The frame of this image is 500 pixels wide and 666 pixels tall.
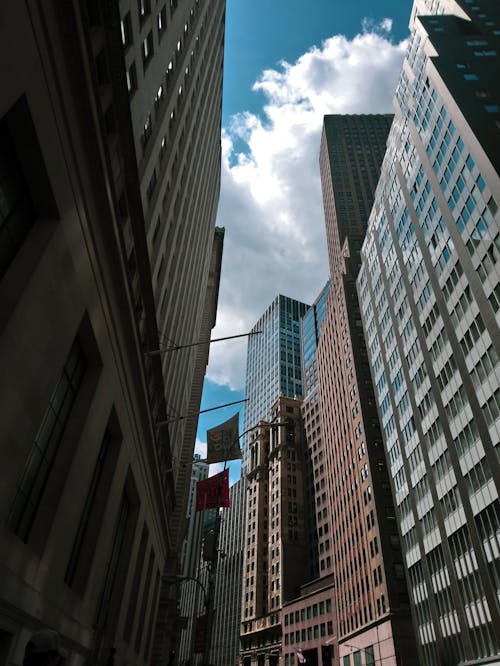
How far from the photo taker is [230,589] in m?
152

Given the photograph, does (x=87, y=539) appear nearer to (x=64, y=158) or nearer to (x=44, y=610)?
(x=44, y=610)

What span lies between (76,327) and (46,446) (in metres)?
4.07

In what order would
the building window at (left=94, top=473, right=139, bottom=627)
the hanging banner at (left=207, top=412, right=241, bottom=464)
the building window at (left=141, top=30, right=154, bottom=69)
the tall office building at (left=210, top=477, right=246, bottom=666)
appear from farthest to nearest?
the tall office building at (left=210, top=477, right=246, bottom=666) → the building window at (left=141, top=30, right=154, bottom=69) → the hanging banner at (left=207, top=412, right=241, bottom=464) → the building window at (left=94, top=473, right=139, bottom=627)

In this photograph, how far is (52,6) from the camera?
44.0 feet

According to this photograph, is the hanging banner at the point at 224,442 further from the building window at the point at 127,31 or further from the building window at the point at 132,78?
the building window at the point at 127,31

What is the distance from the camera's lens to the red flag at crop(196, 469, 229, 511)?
2948 centimetres

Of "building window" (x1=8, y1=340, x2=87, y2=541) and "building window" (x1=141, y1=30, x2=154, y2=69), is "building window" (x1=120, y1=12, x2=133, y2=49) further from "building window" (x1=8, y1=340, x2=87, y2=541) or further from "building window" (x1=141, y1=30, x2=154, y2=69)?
"building window" (x1=8, y1=340, x2=87, y2=541)

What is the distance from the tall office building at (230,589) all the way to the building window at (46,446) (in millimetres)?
136188

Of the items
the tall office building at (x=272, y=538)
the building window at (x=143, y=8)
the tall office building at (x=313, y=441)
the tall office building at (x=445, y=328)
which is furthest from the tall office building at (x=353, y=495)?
the building window at (x=143, y=8)

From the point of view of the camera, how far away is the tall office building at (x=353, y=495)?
230 feet

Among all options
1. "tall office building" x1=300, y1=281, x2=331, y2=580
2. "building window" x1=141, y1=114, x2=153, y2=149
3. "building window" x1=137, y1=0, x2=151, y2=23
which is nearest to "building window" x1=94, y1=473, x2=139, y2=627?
"building window" x1=141, y1=114, x2=153, y2=149

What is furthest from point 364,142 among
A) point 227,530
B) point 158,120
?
point 158,120

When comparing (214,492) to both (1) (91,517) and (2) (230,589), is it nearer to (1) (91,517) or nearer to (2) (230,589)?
(1) (91,517)

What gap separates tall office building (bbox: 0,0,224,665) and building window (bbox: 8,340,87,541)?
7cm
